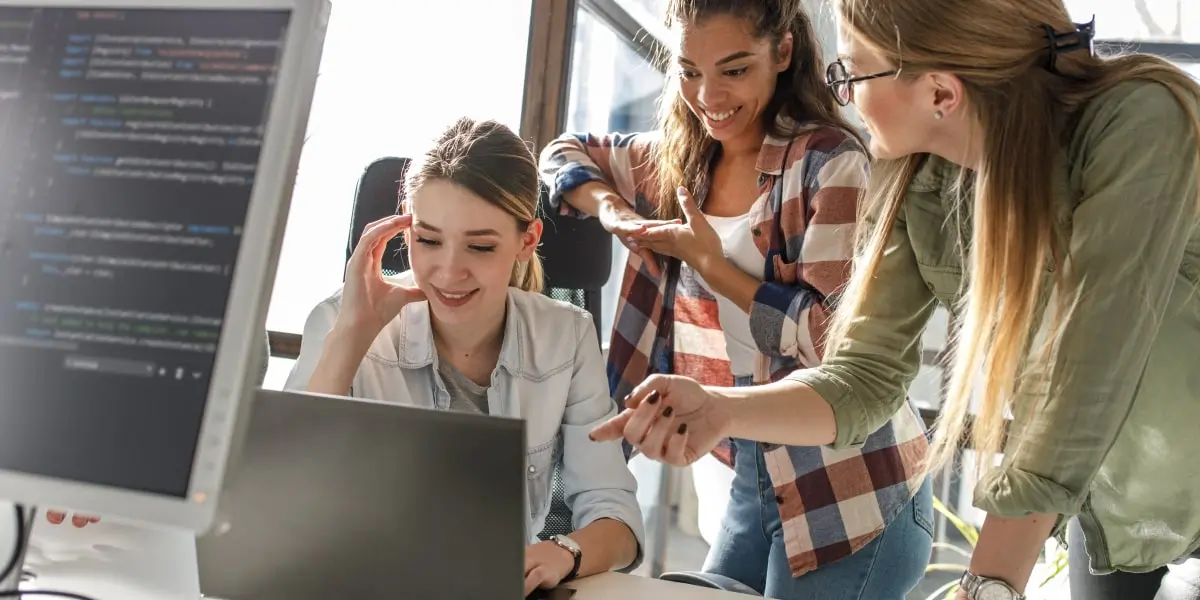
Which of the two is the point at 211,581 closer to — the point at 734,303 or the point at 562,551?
the point at 562,551

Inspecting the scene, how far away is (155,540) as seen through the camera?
34.1 inches

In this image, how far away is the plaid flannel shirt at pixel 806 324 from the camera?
1.52 m

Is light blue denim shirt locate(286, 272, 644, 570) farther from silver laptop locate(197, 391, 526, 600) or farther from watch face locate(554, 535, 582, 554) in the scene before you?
silver laptop locate(197, 391, 526, 600)

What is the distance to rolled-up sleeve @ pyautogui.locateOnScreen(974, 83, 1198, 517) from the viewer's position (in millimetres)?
850

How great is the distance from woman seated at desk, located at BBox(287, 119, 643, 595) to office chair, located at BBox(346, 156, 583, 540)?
28 mm

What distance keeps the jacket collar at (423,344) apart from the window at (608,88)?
3.35ft

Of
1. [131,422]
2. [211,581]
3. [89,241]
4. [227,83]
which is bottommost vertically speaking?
[211,581]

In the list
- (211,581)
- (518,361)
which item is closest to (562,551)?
(211,581)

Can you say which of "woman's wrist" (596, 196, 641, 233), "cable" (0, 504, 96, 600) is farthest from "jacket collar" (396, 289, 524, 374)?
"cable" (0, 504, 96, 600)

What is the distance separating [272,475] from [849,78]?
0.77 metres

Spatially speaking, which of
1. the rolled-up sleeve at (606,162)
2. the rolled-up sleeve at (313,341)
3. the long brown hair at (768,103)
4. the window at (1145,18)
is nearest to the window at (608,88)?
the rolled-up sleeve at (606,162)

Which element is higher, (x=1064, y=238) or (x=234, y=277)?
(x=1064, y=238)

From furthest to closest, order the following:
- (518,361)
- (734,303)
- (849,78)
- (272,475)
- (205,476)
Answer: (734,303)
(518,361)
(849,78)
(272,475)
(205,476)

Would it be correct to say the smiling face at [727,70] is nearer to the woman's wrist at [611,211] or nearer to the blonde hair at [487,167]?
the woman's wrist at [611,211]
